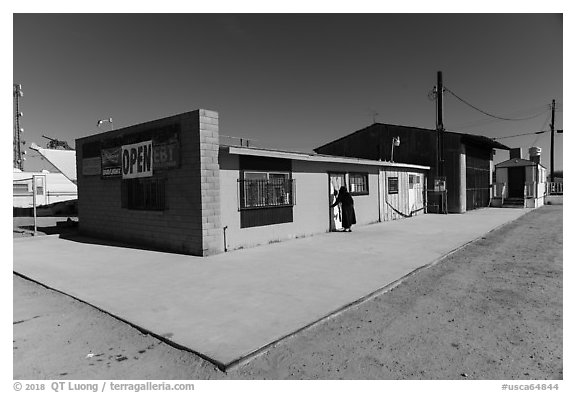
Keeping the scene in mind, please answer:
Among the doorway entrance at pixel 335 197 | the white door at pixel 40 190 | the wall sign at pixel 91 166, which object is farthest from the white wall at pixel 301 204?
the white door at pixel 40 190

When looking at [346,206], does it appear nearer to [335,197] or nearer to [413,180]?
[335,197]

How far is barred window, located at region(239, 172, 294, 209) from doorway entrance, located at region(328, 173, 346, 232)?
2.44 meters

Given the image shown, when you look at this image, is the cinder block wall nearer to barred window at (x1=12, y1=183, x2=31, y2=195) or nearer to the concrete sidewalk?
the concrete sidewalk

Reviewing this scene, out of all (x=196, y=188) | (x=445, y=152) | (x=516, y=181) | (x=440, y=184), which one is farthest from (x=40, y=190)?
(x=516, y=181)

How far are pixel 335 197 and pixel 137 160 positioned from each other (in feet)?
24.3

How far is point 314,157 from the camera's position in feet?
39.1

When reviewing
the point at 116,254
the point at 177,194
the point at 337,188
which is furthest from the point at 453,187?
the point at 116,254

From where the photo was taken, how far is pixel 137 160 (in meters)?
10.5

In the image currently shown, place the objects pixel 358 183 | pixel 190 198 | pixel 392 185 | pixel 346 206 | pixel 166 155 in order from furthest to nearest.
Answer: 1. pixel 392 185
2. pixel 358 183
3. pixel 346 206
4. pixel 166 155
5. pixel 190 198

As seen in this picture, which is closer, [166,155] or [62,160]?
[166,155]

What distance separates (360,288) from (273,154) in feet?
18.8

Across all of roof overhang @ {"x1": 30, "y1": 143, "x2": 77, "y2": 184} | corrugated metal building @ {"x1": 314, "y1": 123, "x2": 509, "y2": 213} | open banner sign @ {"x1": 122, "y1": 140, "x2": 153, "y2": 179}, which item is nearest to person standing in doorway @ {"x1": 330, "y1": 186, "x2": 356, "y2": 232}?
open banner sign @ {"x1": 122, "y1": 140, "x2": 153, "y2": 179}

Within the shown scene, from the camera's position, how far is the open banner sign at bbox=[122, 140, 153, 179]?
10.1 m

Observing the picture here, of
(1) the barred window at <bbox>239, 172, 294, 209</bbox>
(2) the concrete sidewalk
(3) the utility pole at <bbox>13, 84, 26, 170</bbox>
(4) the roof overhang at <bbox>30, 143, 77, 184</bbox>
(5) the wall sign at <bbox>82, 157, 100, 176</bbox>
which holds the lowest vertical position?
(2) the concrete sidewalk
